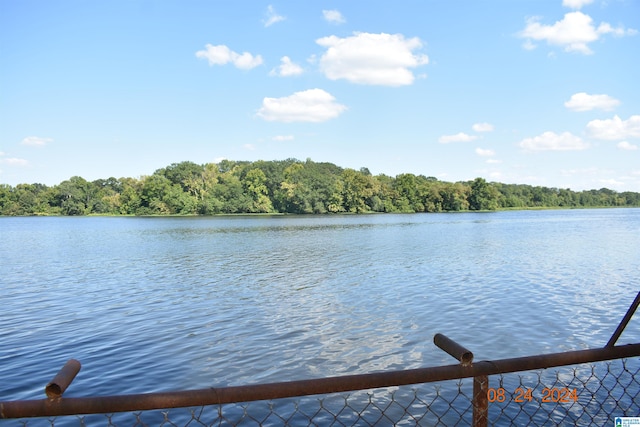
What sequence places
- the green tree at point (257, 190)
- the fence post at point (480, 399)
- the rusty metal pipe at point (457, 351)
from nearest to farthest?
the rusty metal pipe at point (457, 351) → the fence post at point (480, 399) → the green tree at point (257, 190)

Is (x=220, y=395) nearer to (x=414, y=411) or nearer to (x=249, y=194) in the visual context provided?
(x=414, y=411)

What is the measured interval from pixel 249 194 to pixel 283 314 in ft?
405

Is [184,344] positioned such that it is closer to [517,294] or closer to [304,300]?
[304,300]

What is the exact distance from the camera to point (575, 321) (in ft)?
44.7

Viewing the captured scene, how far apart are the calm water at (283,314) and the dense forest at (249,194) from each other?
318ft

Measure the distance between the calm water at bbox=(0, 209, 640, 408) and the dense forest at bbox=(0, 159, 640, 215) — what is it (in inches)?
3813

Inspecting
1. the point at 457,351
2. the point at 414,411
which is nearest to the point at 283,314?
the point at 414,411

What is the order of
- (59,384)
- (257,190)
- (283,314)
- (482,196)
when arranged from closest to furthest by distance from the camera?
(59,384)
(283,314)
(257,190)
(482,196)

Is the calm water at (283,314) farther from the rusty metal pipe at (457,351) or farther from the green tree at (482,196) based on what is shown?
the green tree at (482,196)

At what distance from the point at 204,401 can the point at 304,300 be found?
15.0 metres

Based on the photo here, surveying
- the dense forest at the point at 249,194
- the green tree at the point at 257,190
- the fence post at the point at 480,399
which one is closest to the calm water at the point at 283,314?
the fence post at the point at 480,399

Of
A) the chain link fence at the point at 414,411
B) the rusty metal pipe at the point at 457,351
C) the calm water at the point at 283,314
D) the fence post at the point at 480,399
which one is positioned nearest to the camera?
the rusty metal pipe at the point at 457,351

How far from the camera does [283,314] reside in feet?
49.7

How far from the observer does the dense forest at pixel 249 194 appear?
126m
